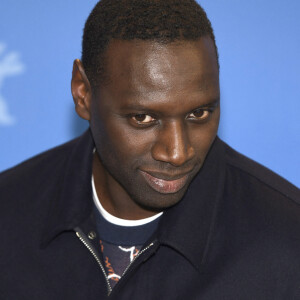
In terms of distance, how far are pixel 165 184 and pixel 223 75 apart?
97cm

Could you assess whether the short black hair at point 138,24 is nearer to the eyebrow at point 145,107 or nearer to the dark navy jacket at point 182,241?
the eyebrow at point 145,107

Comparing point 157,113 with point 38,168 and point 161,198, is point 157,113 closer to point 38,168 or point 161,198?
point 161,198

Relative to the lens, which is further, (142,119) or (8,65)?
(8,65)

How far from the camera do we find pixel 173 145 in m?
1.28

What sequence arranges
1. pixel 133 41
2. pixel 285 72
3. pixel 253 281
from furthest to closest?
pixel 285 72
pixel 253 281
pixel 133 41

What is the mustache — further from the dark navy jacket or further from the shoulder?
the shoulder

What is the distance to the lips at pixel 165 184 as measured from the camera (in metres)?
1.36

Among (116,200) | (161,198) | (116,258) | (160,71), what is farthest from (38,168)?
(160,71)

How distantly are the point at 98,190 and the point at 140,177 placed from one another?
11.4 inches

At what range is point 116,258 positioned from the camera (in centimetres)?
151

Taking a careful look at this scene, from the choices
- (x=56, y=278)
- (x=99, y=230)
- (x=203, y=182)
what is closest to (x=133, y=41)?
(x=203, y=182)

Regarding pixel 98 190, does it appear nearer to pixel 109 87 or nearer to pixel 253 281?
pixel 109 87

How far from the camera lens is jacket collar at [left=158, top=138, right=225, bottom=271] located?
4.70ft

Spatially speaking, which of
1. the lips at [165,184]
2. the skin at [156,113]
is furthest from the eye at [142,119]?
the lips at [165,184]
